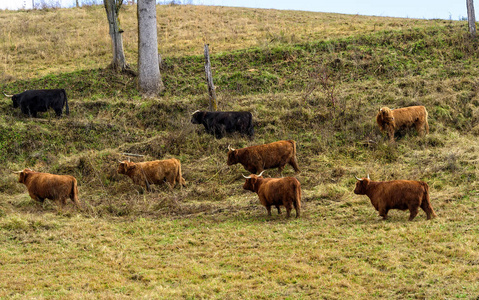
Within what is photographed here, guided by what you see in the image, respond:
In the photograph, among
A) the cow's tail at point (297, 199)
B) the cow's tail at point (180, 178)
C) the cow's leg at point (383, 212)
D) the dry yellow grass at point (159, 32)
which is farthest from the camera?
the dry yellow grass at point (159, 32)

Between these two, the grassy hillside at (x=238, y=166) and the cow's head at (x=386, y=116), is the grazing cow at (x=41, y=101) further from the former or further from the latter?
the cow's head at (x=386, y=116)

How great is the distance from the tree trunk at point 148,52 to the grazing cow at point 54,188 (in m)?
8.11

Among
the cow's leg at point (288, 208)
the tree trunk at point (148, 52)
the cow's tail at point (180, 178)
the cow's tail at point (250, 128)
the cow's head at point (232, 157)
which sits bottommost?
the cow's tail at point (180, 178)

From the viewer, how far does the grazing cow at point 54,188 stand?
39.3 feet

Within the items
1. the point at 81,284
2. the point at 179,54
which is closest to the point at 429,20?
the point at 179,54

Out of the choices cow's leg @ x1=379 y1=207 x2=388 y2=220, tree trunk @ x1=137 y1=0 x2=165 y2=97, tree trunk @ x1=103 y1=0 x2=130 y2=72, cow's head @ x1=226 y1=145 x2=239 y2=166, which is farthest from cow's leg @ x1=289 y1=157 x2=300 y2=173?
tree trunk @ x1=103 y1=0 x2=130 y2=72

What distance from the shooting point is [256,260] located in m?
8.57

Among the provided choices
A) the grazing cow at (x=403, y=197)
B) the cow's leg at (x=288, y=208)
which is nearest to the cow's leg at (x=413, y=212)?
the grazing cow at (x=403, y=197)

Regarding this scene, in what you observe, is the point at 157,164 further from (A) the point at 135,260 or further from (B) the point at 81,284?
(B) the point at 81,284

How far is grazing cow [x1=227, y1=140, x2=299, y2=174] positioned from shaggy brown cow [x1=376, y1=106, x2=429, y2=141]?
142 inches

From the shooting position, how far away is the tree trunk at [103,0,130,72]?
20672mm

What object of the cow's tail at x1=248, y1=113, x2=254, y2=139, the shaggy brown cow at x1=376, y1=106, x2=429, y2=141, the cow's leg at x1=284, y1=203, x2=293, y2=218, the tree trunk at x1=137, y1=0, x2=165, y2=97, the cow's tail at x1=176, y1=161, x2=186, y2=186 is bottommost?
the cow's tail at x1=176, y1=161, x2=186, y2=186

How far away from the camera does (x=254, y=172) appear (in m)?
14.0

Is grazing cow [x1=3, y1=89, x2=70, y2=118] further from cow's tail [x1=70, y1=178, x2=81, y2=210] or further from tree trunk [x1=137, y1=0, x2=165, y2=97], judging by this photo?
cow's tail [x1=70, y1=178, x2=81, y2=210]
